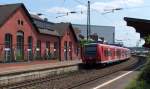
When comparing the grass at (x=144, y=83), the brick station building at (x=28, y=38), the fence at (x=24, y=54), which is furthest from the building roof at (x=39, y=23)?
the grass at (x=144, y=83)

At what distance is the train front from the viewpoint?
45.5 meters

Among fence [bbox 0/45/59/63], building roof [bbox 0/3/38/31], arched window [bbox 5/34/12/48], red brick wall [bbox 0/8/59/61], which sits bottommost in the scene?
fence [bbox 0/45/59/63]

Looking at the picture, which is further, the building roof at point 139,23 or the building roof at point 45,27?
the building roof at point 45,27

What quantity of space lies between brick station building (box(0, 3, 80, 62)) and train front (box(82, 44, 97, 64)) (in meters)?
6.73

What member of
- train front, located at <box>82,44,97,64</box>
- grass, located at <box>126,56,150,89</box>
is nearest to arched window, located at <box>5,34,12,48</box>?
train front, located at <box>82,44,97,64</box>

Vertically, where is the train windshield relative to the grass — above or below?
above

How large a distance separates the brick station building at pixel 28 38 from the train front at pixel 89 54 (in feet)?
22.1

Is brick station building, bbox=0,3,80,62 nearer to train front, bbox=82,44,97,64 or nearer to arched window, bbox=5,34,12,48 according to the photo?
arched window, bbox=5,34,12,48

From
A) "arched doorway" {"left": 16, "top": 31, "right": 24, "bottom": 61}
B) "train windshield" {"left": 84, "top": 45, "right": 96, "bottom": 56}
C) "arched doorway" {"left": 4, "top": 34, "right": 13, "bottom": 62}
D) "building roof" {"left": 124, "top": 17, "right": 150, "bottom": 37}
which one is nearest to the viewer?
"building roof" {"left": 124, "top": 17, "right": 150, "bottom": 37}

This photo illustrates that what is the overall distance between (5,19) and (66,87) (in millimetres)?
23618

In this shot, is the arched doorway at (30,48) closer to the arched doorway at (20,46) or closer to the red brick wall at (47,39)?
the arched doorway at (20,46)

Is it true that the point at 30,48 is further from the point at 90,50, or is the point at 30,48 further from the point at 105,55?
the point at 105,55

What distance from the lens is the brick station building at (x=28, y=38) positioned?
1815 inches

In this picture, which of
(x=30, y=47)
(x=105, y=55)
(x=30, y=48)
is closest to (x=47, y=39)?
(x=30, y=47)
